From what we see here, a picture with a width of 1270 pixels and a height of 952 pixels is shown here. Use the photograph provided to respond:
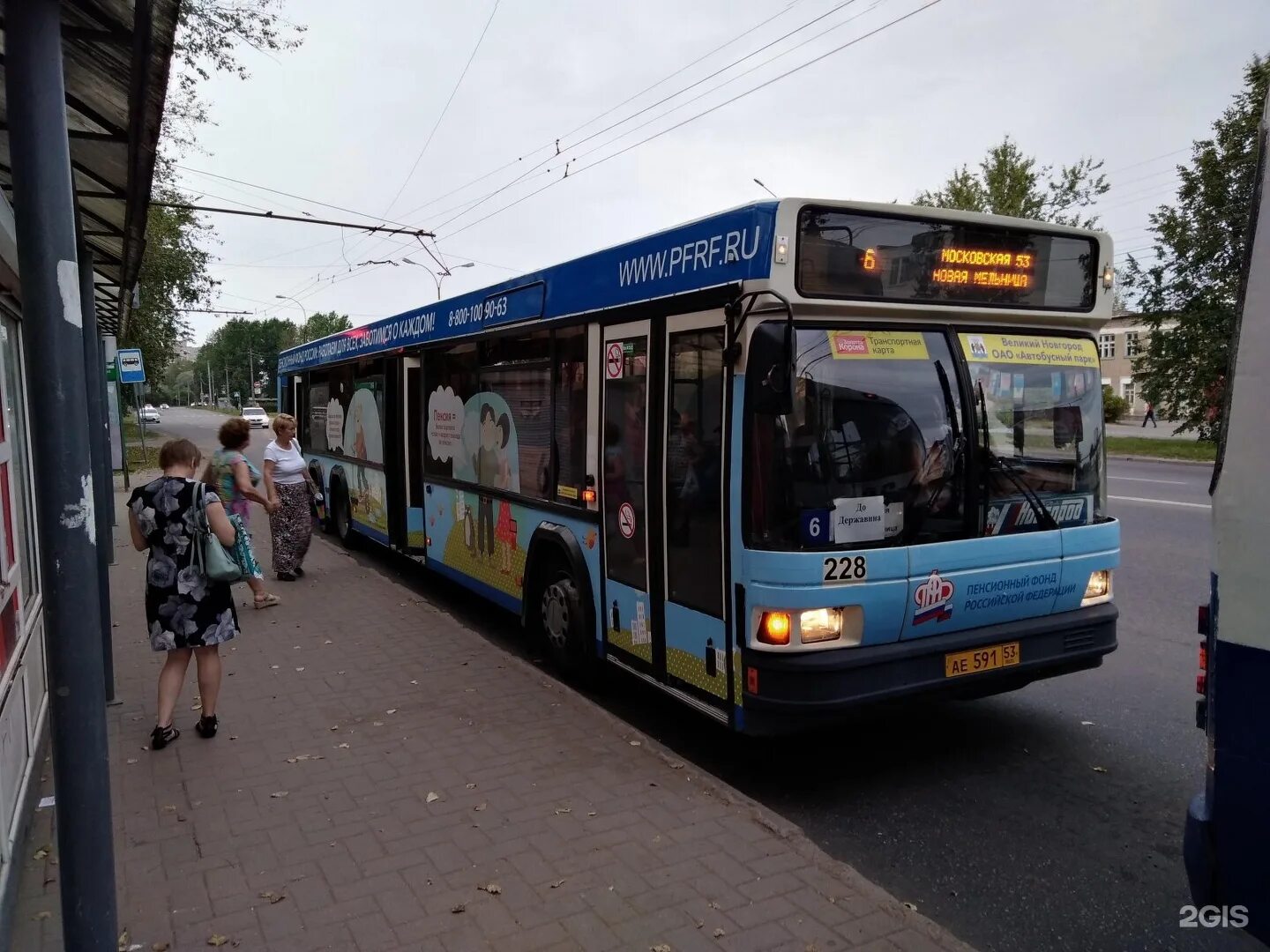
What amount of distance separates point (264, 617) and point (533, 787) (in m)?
4.72

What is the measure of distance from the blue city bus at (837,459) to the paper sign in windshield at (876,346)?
0.01 m

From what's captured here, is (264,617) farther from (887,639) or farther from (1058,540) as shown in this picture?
(1058,540)

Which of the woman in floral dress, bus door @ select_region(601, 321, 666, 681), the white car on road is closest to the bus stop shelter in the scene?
the woman in floral dress

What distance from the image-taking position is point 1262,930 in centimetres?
255

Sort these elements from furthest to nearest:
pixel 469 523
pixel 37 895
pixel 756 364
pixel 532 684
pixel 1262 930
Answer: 1. pixel 469 523
2. pixel 532 684
3. pixel 756 364
4. pixel 37 895
5. pixel 1262 930

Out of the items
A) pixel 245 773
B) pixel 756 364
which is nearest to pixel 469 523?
pixel 245 773

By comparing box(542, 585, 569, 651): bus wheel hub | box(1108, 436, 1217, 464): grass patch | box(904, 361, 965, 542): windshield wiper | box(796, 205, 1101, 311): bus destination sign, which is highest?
box(796, 205, 1101, 311): bus destination sign

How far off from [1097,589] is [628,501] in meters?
2.71

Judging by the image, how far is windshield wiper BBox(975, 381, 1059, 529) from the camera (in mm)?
4801

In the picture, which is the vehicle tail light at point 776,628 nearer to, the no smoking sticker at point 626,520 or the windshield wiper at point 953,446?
the windshield wiper at point 953,446

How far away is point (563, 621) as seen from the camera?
6.50 m

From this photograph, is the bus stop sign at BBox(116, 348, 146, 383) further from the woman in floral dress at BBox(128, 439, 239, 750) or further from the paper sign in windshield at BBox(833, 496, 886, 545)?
the paper sign in windshield at BBox(833, 496, 886, 545)

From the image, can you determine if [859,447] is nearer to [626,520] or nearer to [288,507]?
[626,520]

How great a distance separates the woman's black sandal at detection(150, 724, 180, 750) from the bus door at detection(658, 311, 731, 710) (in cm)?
281
